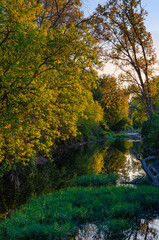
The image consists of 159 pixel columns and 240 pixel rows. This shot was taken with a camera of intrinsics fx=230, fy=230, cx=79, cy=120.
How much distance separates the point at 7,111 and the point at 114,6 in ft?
45.9

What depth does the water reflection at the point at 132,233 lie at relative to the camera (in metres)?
7.09

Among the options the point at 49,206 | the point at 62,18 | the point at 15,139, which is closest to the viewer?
the point at 49,206

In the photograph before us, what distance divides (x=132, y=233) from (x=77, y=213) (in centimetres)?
247

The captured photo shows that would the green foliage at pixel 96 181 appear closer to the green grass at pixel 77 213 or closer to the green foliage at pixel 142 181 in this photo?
the green foliage at pixel 142 181

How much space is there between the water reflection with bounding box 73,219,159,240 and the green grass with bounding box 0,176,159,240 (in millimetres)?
185

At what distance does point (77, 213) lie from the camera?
905 cm

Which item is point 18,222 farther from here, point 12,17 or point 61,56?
point 12,17

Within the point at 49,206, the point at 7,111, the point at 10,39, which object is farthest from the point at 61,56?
the point at 49,206

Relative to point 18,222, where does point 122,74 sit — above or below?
above

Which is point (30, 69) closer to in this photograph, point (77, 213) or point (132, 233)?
point (77, 213)

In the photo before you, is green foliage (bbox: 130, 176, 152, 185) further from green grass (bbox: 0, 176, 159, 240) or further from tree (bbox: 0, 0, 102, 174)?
tree (bbox: 0, 0, 102, 174)

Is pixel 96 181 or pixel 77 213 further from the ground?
pixel 77 213

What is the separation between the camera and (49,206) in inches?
395

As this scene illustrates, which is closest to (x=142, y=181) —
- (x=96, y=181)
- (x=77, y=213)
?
(x=96, y=181)
